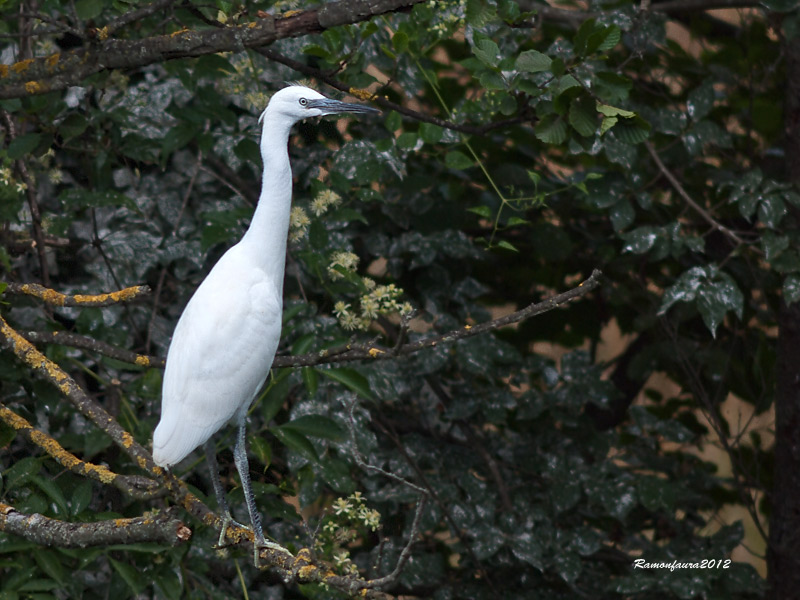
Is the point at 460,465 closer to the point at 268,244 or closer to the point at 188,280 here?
the point at 188,280

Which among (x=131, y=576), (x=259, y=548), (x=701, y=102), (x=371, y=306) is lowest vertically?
(x=131, y=576)

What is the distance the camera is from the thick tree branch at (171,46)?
1465 millimetres

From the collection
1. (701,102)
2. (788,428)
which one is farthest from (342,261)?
(788,428)

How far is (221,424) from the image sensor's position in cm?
166

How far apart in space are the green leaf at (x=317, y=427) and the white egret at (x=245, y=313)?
0.43 ft

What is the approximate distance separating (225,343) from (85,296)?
0.85 feet

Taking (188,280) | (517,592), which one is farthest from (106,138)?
(517,592)

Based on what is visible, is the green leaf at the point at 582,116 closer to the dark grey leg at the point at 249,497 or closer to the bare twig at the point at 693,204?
the bare twig at the point at 693,204

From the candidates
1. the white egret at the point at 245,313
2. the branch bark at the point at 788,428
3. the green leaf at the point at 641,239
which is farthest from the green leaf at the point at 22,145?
the branch bark at the point at 788,428

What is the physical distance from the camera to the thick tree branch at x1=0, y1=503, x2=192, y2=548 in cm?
146

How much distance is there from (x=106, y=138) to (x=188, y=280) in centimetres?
41

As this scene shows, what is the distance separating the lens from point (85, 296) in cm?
162

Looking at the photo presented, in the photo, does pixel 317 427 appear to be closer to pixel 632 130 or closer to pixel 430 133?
pixel 430 133

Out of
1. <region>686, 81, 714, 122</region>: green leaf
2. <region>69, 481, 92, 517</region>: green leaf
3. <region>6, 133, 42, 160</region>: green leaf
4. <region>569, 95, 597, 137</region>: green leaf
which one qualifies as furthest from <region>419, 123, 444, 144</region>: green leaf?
<region>69, 481, 92, 517</region>: green leaf
